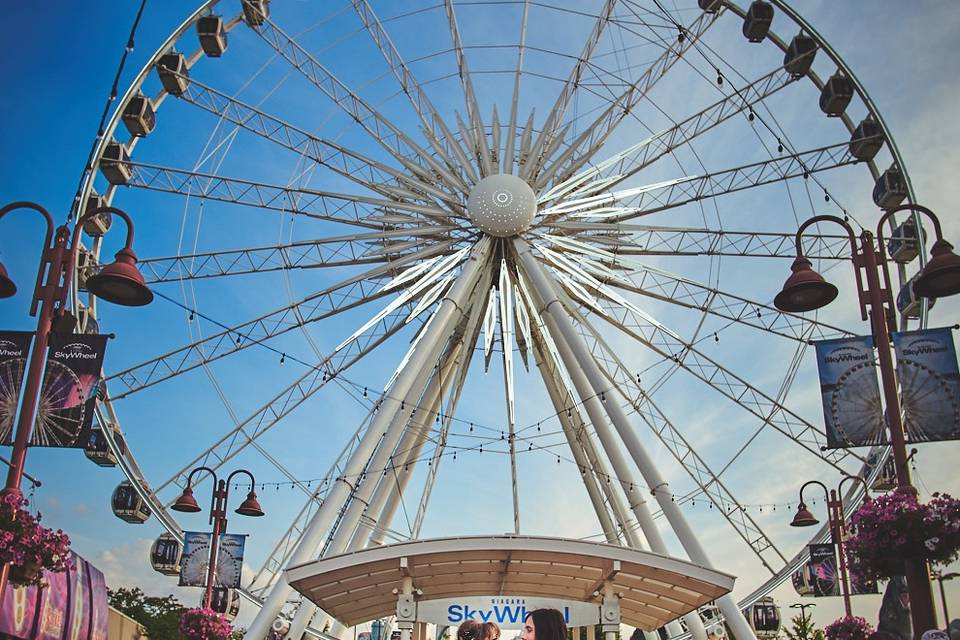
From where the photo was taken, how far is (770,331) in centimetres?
2402

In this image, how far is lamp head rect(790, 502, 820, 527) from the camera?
944 inches

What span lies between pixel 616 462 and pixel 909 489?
11.5 metres

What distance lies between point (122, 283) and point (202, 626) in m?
11.3

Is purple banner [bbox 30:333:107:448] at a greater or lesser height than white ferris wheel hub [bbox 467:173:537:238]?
lesser

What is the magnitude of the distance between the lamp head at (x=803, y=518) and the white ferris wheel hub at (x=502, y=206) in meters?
10.2

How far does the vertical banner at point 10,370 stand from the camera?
1180 centimetres

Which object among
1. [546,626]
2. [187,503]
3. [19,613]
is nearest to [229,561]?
[187,503]

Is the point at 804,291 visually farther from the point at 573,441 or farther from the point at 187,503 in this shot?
the point at 187,503

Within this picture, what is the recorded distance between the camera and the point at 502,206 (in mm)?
23859

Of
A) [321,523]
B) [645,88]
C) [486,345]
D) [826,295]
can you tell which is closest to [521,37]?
[645,88]

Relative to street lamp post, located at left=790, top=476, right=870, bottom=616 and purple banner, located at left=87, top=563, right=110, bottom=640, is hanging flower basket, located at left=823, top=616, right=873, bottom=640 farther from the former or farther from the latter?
purple banner, located at left=87, top=563, right=110, bottom=640

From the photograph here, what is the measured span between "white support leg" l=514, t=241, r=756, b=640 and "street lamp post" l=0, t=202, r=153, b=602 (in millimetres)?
11510

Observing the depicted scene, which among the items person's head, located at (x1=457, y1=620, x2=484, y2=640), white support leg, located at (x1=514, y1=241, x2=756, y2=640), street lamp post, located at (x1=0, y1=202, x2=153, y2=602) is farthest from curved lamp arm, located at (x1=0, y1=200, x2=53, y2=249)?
white support leg, located at (x1=514, y1=241, x2=756, y2=640)

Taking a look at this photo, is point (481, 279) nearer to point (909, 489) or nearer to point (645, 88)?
point (645, 88)
